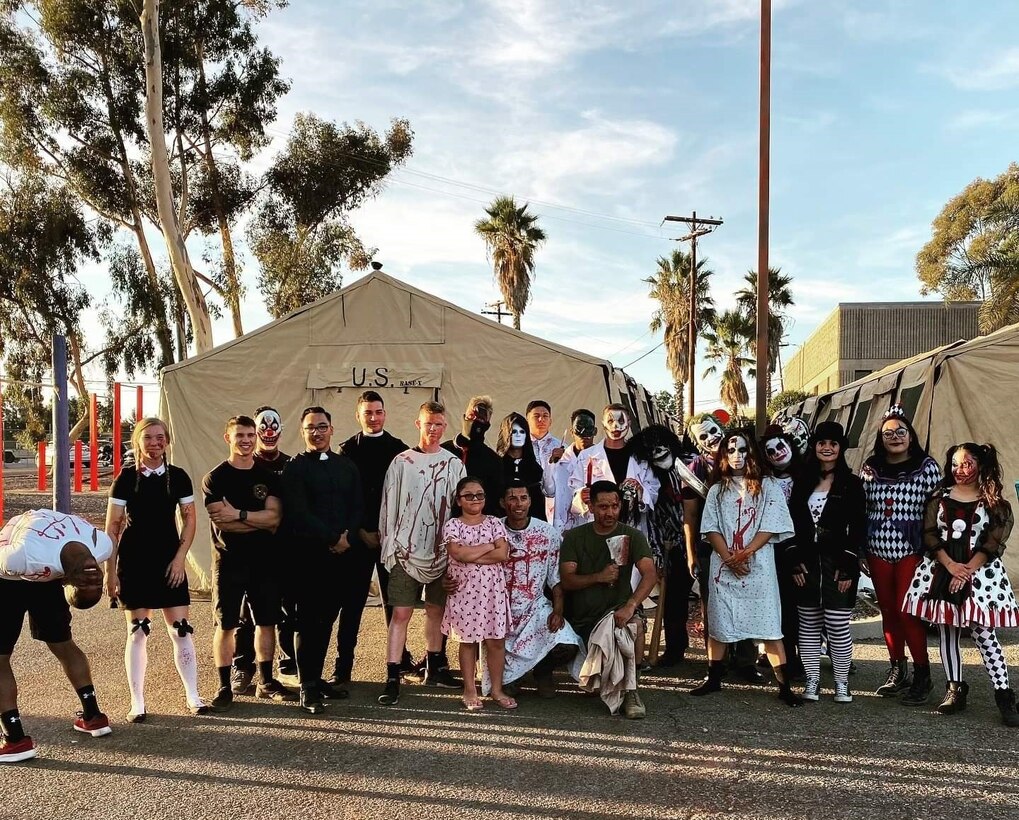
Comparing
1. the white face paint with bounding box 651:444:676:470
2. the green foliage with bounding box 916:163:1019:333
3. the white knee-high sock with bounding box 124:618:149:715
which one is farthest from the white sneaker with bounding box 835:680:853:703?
the green foliage with bounding box 916:163:1019:333

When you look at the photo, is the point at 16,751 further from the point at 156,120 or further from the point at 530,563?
the point at 156,120

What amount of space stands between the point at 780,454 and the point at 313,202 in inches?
644

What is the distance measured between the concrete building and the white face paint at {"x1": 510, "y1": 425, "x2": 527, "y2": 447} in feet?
93.1

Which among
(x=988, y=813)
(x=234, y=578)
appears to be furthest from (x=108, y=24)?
(x=988, y=813)

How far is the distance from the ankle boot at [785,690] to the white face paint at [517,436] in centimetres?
209

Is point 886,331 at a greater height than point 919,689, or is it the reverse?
point 886,331

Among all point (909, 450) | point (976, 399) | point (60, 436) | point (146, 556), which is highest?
point (976, 399)

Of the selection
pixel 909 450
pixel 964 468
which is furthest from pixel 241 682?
pixel 964 468

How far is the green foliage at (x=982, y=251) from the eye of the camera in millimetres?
23109

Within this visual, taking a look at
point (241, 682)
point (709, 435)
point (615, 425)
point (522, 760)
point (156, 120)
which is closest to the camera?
point (522, 760)

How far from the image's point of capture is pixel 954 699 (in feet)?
13.9

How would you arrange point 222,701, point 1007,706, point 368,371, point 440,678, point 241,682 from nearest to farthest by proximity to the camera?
point 1007,706
point 222,701
point 241,682
point 440,678
point 368,371

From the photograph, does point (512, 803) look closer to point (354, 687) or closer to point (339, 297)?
point (354, 687)

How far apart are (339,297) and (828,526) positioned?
5.05m
